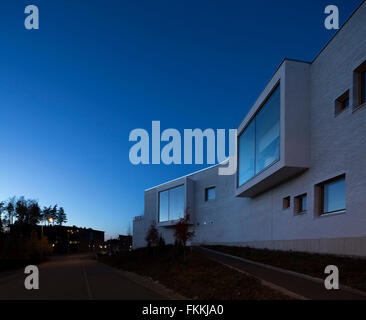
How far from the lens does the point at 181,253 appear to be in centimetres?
2723

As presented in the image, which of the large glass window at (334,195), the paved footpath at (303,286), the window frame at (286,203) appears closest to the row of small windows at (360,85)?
the large glass window at (334,195)

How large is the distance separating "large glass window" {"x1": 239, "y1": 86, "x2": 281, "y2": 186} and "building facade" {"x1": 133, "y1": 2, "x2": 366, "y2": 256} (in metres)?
0.06

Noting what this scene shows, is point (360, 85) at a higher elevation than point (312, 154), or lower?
higher

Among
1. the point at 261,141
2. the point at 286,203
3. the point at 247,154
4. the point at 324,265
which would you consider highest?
the point at 261,141

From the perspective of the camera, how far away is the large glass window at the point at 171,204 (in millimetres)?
48812

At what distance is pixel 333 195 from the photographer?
1728 centimetres

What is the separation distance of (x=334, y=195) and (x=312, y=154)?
9.42 ft

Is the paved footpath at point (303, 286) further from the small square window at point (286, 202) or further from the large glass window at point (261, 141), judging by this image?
the small square window at point (286, 202)

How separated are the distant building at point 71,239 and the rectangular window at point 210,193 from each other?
66.8 m

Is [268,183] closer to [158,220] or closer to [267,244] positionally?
[267,244]

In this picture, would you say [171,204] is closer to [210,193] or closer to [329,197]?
[210,193]

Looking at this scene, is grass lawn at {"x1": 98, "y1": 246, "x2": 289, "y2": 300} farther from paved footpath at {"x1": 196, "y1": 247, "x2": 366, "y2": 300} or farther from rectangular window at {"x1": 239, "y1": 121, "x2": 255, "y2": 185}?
rectangular window at {"x1": 239, "y1": 121, "x2": 255, "y2": 185}

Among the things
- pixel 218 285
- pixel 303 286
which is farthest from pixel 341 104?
pixel 218 285
